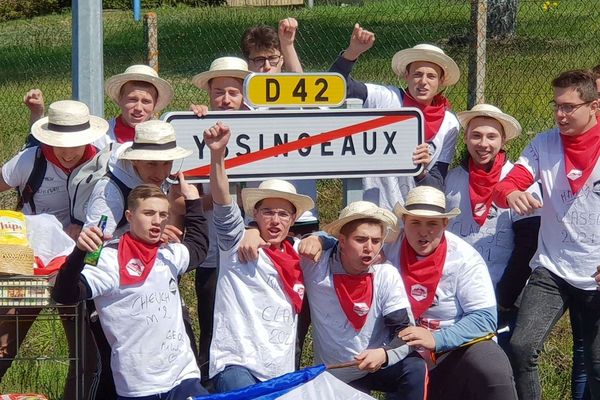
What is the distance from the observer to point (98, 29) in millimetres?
6594

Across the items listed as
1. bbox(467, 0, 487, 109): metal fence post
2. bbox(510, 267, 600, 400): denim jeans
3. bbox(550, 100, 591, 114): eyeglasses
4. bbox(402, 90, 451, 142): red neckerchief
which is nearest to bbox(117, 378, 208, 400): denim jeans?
bbox(510, 267, 600, 400): denim jeans

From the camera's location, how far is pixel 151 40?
8227 mm

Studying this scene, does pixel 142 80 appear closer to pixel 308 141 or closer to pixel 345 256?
pixel 308 141

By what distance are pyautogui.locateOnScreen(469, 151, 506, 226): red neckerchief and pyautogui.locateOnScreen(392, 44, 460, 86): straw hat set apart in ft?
1.86

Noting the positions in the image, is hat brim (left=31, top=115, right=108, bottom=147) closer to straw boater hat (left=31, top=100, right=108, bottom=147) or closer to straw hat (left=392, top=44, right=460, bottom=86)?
straw boater hat (left=31, top=100, right=108, bottom=147)

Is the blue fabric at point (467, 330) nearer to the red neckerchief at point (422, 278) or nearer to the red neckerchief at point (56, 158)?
the red neckerchief at point (422, 278)

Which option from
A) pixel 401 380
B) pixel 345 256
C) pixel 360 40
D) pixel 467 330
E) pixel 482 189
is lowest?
pixel 401 380

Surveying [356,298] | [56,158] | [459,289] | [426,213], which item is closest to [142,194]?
[56,158]

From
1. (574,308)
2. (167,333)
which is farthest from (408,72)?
(167,333)

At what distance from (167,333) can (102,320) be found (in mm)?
306

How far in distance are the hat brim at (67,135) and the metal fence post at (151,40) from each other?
100 inches

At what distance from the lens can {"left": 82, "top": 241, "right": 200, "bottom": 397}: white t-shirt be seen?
4879mm

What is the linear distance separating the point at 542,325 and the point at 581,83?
1.24 m

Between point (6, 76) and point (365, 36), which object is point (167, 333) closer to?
point (365, 36)
